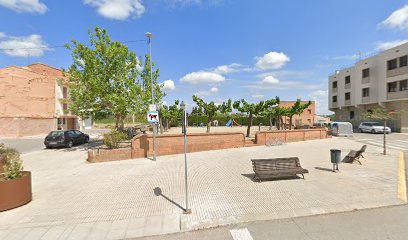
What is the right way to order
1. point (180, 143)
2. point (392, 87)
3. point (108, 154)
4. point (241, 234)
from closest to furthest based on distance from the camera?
point (241, 234) < point (108, 154) < point (180, 143) < point (392, 87)

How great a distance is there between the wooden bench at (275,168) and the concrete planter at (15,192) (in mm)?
6854

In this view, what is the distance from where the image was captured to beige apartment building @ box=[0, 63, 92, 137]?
28.0 meters

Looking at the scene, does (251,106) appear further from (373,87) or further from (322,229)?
(373,87)

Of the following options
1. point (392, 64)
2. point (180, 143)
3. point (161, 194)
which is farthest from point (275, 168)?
point (392, 64)

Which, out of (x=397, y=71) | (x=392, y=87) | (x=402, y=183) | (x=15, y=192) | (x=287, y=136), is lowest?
(x=402, y=183)

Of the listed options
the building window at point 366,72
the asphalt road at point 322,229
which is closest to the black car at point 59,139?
the asphalt road at point 322,229

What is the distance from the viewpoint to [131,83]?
14266mm

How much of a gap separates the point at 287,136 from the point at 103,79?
47.9 feet

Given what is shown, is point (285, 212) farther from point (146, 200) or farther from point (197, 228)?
point (146, 200)

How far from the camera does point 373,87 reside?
110 ft

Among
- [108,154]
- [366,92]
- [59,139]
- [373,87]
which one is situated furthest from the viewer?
[366,92]

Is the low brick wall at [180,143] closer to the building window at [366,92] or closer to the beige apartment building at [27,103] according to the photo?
the beige apartment building at [27,103]

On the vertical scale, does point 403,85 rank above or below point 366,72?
below

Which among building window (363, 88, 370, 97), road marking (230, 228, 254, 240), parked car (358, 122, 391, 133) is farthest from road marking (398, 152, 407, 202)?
building window (363, 88, 370, 97)
